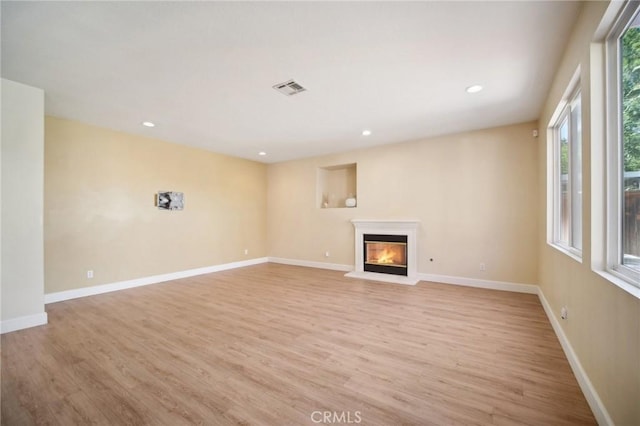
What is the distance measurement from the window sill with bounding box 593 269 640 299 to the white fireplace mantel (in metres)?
3.31

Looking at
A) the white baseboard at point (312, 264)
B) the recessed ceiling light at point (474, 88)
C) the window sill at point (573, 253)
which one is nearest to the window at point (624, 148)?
the window sill at point (573, 253)

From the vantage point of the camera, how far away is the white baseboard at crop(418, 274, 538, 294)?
418cm

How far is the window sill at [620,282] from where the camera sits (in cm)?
123

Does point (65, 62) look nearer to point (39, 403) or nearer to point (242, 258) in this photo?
point (39, 403)

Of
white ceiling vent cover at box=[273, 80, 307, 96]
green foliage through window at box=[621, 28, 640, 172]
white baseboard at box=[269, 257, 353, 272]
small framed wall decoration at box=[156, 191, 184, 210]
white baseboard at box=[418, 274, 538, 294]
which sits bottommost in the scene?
white baseboard at box=[269, 257, 353, 272]

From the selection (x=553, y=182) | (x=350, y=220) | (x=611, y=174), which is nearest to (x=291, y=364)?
(x=611, y=174)

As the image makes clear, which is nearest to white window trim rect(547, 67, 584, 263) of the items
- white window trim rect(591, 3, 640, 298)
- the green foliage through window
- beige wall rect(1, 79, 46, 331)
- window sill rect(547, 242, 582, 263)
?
window sill rect(547, 242, 582, 263)

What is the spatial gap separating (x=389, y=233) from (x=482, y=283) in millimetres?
1784

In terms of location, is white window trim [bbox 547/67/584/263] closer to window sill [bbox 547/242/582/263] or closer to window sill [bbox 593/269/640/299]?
window sill [bbox 547/242/582/263]

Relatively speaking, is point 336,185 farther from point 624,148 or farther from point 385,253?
point 624,148

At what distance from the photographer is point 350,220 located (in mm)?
6008

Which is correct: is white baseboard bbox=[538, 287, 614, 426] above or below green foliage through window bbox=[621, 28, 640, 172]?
below

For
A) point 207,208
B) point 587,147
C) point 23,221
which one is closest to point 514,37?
point 587,147

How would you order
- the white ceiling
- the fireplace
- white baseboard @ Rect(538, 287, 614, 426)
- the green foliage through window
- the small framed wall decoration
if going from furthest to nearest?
the fireplace < the small framed wall decoration < the white ceiling < white baseboard @ Rect(538, 287, 614, 426) < the green foliage through window
